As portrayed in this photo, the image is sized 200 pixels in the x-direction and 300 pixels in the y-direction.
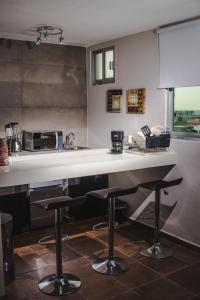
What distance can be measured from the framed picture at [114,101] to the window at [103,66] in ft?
0.62

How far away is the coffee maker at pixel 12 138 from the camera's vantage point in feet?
14.4

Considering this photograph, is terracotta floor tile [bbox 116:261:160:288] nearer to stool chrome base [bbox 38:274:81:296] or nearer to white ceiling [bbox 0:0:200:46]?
stool chrome base [bbox 38:274:81:296]

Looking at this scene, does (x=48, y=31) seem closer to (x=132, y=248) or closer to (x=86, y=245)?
(x=86, y=245)

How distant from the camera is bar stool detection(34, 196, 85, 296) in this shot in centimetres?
283

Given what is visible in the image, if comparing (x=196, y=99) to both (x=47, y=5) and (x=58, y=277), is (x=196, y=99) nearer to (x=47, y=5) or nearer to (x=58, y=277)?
(x=47, y=5)

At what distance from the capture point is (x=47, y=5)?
9.89ft

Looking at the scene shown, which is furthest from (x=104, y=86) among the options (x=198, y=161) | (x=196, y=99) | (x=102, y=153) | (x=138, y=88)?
(x=198, y=161)

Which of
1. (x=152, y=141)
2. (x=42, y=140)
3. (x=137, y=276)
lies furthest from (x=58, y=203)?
(x=42, y=140)

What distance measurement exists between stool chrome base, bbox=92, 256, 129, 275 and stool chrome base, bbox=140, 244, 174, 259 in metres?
0.32

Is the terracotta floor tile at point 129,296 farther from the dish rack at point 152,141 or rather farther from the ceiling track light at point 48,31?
the ceiling track light at point 48,31

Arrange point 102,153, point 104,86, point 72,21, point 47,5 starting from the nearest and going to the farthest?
point 47,5, point 72,21, point 102,153, point 104,86

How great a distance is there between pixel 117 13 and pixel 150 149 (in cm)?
144

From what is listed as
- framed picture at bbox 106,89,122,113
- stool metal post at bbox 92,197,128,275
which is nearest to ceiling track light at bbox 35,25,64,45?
framed picture at bbox 106,89,122,113

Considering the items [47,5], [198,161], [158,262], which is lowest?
[158,262]
